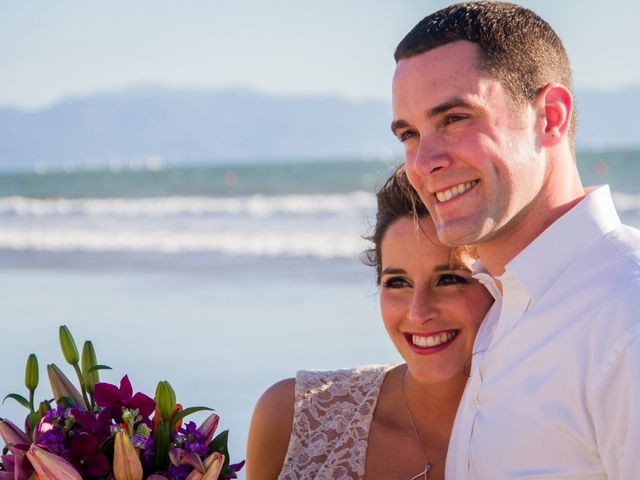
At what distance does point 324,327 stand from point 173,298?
92.1 inches

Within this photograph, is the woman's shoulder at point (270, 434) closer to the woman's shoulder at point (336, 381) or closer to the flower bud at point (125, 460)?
the woman's shoulder at point (336, 381)

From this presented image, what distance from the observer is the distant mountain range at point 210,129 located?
119 m

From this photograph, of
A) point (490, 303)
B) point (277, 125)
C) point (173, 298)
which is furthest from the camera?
point (277, 125)

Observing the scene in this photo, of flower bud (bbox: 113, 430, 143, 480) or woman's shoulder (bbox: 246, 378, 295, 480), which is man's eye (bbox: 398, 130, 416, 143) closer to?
flower bud (bbox: 113, 430, 143, 480)

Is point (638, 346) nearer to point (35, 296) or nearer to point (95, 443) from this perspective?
point (95, 443)

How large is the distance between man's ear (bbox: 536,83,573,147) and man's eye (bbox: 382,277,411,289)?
3.06ft

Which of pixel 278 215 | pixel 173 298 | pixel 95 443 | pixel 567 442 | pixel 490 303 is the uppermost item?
pixel 278 215

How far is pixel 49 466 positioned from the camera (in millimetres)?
2070

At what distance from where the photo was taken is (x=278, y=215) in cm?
2230

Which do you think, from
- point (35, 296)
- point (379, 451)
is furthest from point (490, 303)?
point (35, 296)

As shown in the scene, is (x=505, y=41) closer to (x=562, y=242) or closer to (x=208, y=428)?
(x=562, y=242)

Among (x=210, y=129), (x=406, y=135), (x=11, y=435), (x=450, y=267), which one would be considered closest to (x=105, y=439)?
(x=11, y=435)

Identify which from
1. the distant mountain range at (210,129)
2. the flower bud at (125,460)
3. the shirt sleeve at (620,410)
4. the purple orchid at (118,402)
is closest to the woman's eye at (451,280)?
the shirt sleeve at (620,410)

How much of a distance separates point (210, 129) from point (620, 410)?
134220 millimetres
